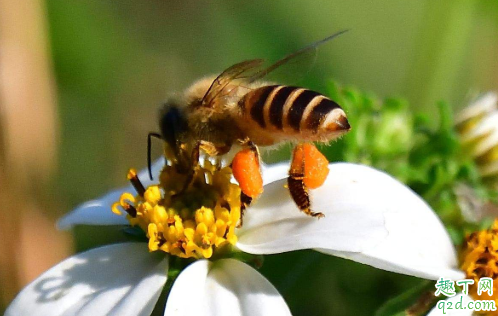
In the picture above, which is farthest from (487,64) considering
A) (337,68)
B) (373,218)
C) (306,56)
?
(373,218)

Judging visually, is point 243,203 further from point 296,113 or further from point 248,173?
point 296,113

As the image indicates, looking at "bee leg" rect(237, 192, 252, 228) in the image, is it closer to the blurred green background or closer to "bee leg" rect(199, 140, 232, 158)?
"bee leg" rect(199, 140, 232, 158)

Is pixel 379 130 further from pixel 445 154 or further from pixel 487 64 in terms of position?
pixel 487 64

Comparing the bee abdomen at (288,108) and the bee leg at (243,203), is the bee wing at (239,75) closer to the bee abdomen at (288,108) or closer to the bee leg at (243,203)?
the bee abdomen at (288,108)

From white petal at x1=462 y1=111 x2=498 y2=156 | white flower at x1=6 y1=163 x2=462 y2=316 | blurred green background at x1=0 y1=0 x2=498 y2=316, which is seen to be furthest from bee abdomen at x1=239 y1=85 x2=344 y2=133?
blurred green background at x1=0 y1=0 x2=498 y2=316

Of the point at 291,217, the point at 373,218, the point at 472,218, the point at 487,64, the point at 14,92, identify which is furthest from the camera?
the point at 487,64

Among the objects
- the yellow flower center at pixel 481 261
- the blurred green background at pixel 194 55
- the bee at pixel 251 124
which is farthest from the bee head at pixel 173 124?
the blurred green background at pixel 194 55

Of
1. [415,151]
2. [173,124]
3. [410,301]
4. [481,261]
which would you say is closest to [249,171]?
[173,124]
